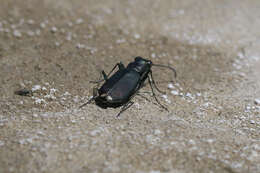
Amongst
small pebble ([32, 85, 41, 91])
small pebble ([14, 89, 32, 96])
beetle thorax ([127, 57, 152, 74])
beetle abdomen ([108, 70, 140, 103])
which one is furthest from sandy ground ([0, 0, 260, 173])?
beetle thorax ([127, 57, 152, 74])

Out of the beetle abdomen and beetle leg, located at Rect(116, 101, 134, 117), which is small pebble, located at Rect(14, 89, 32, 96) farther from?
beetle leg, located at Rect(116, 101, 134, 117)

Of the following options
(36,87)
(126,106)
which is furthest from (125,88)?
(36,87)

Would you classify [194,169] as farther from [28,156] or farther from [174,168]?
[28,156]

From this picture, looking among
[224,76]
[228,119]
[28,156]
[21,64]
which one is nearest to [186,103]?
[228,119]

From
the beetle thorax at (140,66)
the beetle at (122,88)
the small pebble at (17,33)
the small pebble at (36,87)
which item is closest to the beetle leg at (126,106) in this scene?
the beetle at (122,88)

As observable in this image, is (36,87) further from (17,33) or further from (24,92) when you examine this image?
(17,33)

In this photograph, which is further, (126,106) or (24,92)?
(24,92)

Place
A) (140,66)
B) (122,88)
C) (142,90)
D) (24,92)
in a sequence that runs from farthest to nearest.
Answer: (142,90), (140,66), (24,92), (122,88)

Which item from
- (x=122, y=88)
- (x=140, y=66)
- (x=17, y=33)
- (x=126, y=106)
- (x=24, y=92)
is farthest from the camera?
(x=17, y=33)

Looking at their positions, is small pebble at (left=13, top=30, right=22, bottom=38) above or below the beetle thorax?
above

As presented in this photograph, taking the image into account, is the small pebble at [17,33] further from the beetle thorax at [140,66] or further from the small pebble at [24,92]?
the beetle thorax at [140,66]
